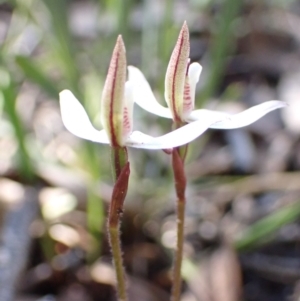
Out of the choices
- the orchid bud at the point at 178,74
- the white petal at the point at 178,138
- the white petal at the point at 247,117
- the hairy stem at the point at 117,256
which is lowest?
the hairy stem at the point at 117,256

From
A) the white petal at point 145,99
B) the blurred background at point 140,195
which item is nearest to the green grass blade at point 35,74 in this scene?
the blurred background at point 140,195

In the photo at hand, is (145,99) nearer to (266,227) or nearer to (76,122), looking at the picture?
(76,122)

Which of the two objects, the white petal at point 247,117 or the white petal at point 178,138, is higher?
the white petal at point 247,117

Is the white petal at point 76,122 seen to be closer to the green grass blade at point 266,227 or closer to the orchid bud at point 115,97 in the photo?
the orchid bud at point 115,97

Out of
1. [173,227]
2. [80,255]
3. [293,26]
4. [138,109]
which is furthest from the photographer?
[293,26]

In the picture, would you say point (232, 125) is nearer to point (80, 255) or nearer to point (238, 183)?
point (80, 255)

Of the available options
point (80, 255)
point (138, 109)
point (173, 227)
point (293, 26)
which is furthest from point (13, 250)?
point (293, 26)
